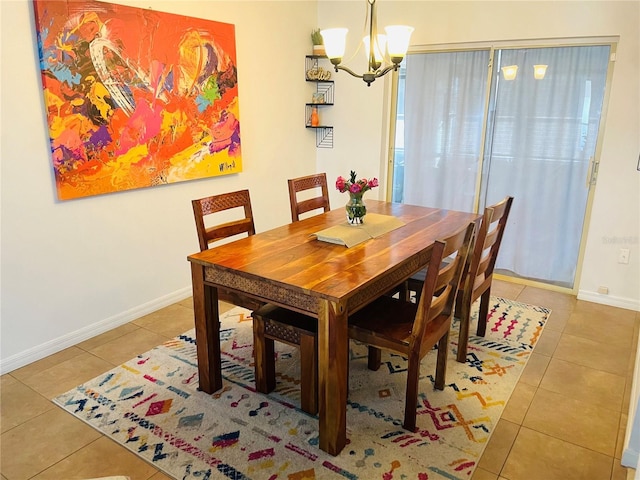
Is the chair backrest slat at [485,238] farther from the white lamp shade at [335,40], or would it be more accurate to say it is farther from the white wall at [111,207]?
the white wall at [111,207]

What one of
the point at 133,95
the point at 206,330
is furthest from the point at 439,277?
the point at 133,95

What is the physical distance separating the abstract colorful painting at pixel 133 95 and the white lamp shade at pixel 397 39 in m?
1.69

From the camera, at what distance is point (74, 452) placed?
6.97 feet

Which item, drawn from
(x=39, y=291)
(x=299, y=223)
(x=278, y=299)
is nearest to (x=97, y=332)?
(x=39, y=291)

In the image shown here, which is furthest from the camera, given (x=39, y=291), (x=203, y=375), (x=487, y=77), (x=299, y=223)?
(x=487, y=77)

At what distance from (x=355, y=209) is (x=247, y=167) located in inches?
66.8

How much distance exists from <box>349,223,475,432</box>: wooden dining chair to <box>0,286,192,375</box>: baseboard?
181 cm

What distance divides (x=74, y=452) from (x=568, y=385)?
2.54 metres

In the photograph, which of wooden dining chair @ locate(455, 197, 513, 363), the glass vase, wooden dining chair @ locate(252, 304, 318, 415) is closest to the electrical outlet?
wooden dining chair @ locate(455, 197, 513, 363)

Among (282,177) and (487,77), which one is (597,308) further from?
(282,177)

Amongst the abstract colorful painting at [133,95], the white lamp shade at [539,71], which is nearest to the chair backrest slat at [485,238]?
the white lamp shade at [539,71]

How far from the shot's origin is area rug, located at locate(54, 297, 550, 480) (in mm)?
Answer: 2035

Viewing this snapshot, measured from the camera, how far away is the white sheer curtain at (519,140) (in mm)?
3709

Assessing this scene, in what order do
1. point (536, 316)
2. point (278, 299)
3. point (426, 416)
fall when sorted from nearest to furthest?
point (278, 299) < point (426, 416) < point (536, 316)
